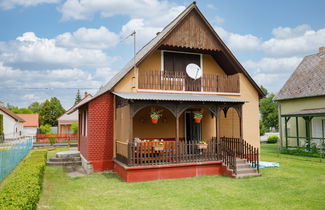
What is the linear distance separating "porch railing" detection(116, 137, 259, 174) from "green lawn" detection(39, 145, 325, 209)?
2.83 feet

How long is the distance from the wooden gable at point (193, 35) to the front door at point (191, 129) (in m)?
3.74

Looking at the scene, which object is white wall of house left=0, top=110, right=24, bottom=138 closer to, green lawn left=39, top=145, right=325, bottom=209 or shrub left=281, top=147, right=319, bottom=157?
green lawn left=39, top=145, right=325, bottom=209

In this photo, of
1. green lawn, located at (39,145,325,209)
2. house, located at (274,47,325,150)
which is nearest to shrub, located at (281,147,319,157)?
house, located at (274,47,325,150)

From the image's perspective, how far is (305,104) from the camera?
877 inches

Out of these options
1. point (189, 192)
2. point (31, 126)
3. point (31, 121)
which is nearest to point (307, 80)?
point (189, 192)

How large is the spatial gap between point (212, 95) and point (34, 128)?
51.1 meters

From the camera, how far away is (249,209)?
7.34 meters

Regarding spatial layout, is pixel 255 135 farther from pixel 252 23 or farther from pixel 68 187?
pixel 68 187

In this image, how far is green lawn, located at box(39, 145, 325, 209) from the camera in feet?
25.5

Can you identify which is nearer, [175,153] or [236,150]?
[175,153]

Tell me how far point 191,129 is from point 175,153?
155 inches

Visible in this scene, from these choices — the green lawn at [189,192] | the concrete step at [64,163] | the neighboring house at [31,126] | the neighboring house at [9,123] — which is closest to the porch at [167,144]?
the green lawn at [189,192]

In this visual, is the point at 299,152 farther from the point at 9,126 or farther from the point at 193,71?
the point at 9,126

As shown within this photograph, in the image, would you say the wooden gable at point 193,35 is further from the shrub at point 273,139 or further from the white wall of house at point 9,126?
the white wall of house at point 9,126
